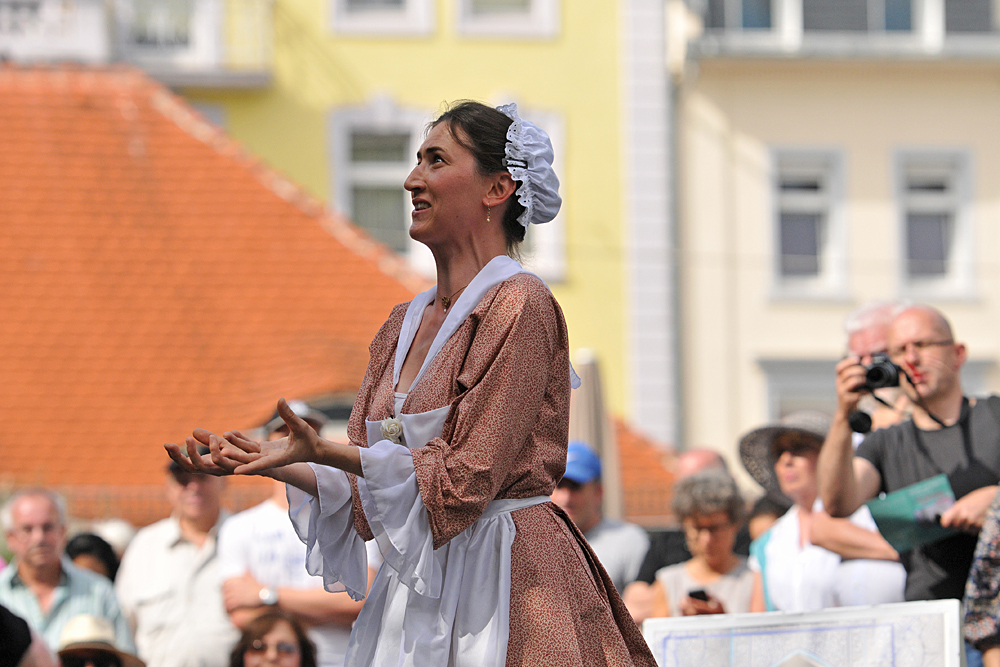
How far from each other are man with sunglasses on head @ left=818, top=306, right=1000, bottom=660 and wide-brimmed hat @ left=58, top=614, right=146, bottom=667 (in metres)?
2.75

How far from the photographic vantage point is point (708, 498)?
501cm

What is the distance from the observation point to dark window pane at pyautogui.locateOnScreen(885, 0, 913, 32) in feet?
55.4

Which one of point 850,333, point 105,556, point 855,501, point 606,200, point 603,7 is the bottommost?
point 105,556

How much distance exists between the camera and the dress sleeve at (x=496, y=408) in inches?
95.6

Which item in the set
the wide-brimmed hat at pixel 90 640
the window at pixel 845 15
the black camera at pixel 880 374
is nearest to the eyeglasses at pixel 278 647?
the wide-brimmed hat at pixel 90 640

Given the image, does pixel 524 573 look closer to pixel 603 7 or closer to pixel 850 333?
pixel 850 333

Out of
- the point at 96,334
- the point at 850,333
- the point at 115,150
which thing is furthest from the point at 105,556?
the point at 115,150

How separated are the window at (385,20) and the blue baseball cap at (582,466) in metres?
11.3

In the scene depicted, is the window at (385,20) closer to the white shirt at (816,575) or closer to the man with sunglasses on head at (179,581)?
the man with sunglasses on head at (179,581)

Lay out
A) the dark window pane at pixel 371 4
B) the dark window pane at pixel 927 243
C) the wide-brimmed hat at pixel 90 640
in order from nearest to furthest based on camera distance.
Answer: the wide-brimmed hat at pixel 90 640 → the dark window pane at pixel 371 4 → the dark window pane at pixel 927 243

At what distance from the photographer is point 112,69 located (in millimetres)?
13289

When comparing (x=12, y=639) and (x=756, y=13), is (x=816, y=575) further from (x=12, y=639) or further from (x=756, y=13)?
(x=756, y=13)

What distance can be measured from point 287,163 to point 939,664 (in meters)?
13.0

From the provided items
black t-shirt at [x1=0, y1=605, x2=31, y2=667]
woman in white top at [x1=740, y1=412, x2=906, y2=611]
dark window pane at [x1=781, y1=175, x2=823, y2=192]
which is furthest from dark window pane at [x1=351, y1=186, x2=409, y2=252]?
black t-shirt at [x1=0, y1=605, x2=31, y2=667]
